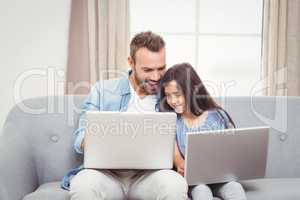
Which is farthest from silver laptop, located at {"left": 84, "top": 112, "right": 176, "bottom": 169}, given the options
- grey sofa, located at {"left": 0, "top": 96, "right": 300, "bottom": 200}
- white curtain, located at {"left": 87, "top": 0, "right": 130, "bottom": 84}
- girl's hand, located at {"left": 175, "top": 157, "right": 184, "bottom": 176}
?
white curtain, located at {"left": 87, "top": 0, "right": 130, "bottom": 84}

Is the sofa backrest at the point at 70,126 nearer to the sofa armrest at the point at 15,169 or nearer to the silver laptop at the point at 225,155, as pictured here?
the sofa armrest at the point at 15,169

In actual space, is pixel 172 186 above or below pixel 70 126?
below

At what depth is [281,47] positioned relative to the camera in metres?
2.73

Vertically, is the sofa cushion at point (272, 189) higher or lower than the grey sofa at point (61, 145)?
lower

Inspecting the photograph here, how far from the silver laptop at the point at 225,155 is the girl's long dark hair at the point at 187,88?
0.64ft

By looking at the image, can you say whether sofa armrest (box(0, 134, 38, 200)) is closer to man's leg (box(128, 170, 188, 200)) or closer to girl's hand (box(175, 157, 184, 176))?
man's leg (box(128, 170, 188, 200))

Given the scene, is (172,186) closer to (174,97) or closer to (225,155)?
(225,155)

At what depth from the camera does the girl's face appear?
A: 5.92 ft

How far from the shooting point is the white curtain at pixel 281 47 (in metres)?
2.72

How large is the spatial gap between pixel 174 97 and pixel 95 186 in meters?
0.58

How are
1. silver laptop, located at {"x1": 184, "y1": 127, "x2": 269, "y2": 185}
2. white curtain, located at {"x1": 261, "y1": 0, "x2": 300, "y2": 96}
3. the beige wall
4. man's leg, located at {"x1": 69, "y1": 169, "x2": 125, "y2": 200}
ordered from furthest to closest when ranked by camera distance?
white curtain, located at {"x1": 261, "y1": 0, "x2": 300, "y2": 96}, the beige wall, silver laptop, located at {"x1": 184, "y1": 127, "x2": 269, "y2": 185}, man's leg, located at {"x1": 69, "y1": 169, "x2": 125, "y2": 200}

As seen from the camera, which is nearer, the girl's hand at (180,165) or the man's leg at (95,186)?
the man's leg at (95,186)

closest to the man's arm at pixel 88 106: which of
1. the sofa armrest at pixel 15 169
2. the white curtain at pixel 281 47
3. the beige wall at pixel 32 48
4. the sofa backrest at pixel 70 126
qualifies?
the sofa backrest at pixel 70 126

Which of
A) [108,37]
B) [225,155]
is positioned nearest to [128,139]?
[225,155]
